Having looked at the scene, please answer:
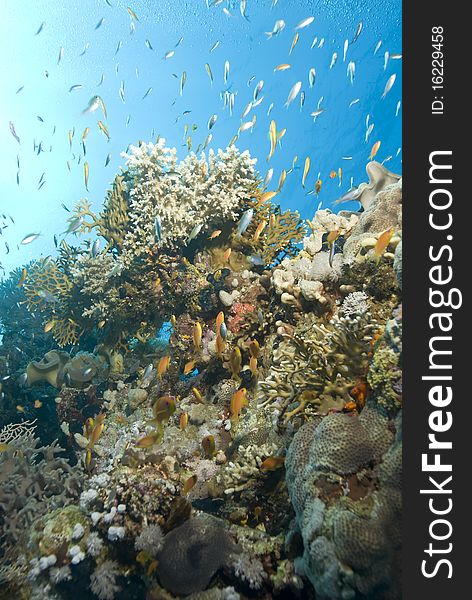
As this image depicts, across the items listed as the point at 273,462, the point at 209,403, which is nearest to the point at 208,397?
the point at 209,403

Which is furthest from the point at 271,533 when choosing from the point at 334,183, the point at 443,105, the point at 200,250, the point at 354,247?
the point at 334,183

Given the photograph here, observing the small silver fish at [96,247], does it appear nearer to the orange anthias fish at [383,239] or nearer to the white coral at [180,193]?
the white coral at [180,193]

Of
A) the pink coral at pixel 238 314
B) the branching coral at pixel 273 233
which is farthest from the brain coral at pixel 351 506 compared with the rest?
the branching coral at pixel 273 233

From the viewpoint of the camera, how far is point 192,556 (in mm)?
3578

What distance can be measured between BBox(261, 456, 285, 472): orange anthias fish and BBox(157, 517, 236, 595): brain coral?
2.51 feet

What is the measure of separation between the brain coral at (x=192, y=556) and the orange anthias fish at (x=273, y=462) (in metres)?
0.77

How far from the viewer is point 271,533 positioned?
4.04 meters

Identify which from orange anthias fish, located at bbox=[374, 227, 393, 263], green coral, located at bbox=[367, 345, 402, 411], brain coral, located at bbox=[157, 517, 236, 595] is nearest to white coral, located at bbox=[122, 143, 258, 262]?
orange anthias fish, located at bbox=[374, 227, 393, 263]

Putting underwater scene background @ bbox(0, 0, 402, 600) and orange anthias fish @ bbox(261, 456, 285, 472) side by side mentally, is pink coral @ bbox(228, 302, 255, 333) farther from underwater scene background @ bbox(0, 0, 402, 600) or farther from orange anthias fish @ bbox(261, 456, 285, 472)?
orange anthias fish @ bbox(261, 456, 285, 472)

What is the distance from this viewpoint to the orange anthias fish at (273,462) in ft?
13.1

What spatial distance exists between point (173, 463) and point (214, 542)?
4.25 ft

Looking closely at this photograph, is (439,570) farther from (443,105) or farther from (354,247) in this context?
(354,247)

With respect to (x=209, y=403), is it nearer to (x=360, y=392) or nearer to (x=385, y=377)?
(x=360, y=392)

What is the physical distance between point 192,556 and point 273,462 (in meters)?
1.17
